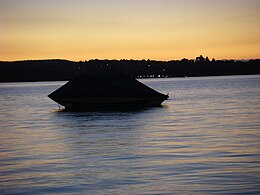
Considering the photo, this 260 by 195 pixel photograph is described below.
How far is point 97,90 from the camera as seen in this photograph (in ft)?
204

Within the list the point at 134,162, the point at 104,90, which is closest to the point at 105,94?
the point at 104,90

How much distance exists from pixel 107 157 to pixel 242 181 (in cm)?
790

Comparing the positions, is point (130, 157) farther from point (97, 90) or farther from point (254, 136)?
point (97, 90)

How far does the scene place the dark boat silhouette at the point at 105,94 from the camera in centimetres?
6175

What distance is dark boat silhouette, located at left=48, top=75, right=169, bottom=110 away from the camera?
61750 millimetres

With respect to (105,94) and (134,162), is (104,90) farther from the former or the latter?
(134,162)

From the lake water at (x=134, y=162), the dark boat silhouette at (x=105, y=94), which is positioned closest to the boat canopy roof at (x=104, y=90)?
the dark boat silhouette at (x=105, y=94)

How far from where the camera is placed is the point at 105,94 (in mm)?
62219

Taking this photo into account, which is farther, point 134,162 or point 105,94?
point 105,94

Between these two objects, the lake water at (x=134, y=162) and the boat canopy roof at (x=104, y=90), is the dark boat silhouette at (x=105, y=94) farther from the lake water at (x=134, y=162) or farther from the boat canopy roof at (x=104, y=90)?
the lake water at (x=134, y=162)

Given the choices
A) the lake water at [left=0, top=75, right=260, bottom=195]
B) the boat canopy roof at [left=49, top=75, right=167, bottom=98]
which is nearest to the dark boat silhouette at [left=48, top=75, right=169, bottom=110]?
the boat canopy roof at [left=49, top=75, right=167, bottom=98]

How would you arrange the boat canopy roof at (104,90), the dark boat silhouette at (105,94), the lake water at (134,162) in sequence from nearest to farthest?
1. the lake water at (134,162)
2. the dark boat silhouette at (105,94)
3. the boat canopy roof at (104,90)

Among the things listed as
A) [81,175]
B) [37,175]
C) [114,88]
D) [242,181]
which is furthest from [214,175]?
[114,88]

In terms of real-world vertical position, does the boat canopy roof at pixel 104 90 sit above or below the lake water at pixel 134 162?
above
